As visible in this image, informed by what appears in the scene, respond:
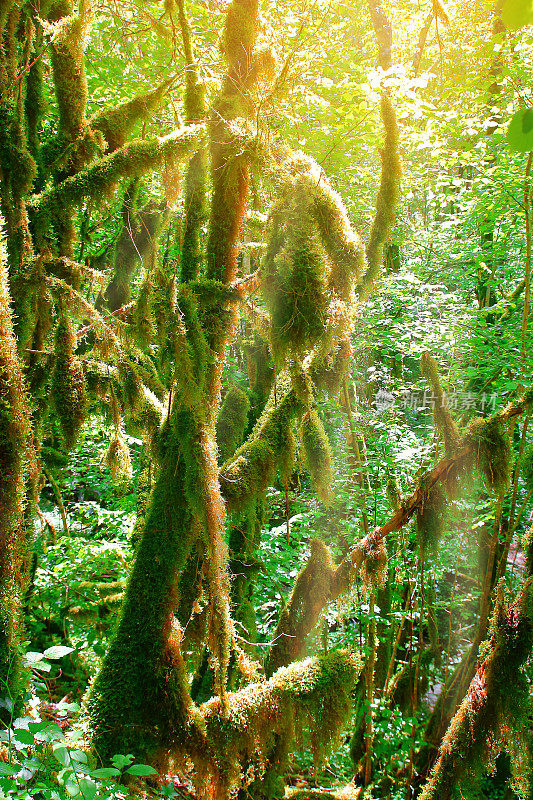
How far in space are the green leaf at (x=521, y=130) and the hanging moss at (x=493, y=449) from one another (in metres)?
2.99

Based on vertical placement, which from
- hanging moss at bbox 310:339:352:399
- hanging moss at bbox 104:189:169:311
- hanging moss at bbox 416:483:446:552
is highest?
hanging moss at bbox 104:189:169:311

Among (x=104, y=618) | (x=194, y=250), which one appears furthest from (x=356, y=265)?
(x=104, y=618)

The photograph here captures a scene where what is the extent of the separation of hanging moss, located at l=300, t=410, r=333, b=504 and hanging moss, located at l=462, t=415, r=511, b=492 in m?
1.35

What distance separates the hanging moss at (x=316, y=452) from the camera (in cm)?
467

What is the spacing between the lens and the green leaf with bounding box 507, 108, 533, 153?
1134mm

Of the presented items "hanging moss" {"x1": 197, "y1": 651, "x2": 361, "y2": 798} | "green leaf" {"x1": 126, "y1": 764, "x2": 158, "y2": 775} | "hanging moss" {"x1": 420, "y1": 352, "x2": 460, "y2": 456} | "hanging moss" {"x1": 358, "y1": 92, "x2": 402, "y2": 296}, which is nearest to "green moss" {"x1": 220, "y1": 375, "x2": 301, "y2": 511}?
"hanging moss" {"x1": 420, "y1": 352, "x2": 460, "y2": 456}

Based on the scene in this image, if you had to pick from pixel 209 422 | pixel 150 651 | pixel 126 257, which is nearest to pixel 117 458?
pixel 209 422

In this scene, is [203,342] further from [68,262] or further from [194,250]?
[68,262]

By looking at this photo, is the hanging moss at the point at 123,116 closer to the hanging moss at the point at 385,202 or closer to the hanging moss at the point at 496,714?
the hanging moss at the point at 385,202

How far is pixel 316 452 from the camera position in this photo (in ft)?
15.3

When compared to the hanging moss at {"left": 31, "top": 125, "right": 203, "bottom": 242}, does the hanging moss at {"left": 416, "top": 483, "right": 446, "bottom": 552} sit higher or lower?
lower

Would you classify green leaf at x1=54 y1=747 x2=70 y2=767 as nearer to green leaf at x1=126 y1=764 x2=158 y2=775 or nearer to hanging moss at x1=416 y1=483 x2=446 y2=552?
green leaf at x1=126 y1=764 x2=158 y2=775

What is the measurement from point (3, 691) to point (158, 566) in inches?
60.6

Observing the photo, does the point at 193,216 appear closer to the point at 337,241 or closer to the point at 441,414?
the point at 337,241
